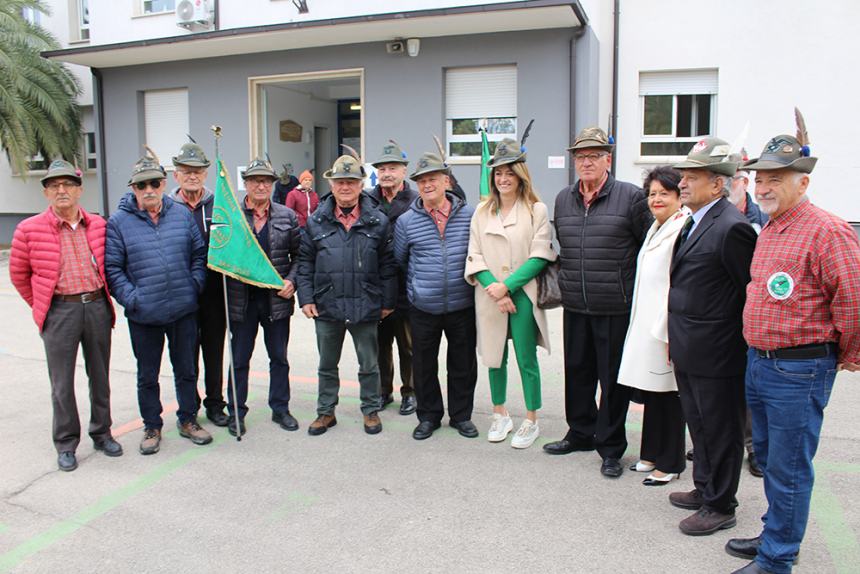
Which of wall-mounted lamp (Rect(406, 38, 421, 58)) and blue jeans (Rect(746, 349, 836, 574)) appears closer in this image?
blue jeans (Rect(746, 349, 836, 574))

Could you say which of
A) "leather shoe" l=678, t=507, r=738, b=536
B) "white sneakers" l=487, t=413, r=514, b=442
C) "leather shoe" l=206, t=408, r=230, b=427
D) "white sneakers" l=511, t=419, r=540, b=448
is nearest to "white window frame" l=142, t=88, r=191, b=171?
"leather shoe" l=206, t=408, r=230, b=427

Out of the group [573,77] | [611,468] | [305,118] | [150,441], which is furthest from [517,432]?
[305,118]

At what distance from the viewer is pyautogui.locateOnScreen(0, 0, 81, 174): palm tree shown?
581 inches

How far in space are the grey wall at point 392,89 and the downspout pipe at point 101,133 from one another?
16cm

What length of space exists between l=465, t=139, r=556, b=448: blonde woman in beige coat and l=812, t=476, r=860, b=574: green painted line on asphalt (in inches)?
71.1

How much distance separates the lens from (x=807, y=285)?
295cm

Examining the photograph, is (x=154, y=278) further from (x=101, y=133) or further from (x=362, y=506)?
(x=101, y=133)

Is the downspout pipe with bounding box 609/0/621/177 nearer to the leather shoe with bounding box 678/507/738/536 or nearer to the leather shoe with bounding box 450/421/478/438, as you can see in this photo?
the leather shoe with bounding box 450/421/478/438

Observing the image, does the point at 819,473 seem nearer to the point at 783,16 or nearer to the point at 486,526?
the point at 486,526

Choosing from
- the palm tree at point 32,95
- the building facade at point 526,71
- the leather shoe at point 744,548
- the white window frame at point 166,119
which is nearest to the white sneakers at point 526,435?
the leather shoe at point 744,548

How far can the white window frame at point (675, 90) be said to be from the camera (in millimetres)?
11719

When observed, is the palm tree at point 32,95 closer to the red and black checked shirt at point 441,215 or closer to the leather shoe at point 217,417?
the leather shoe at point 217,417

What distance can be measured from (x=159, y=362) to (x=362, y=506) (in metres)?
2.00

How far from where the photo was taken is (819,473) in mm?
4367
